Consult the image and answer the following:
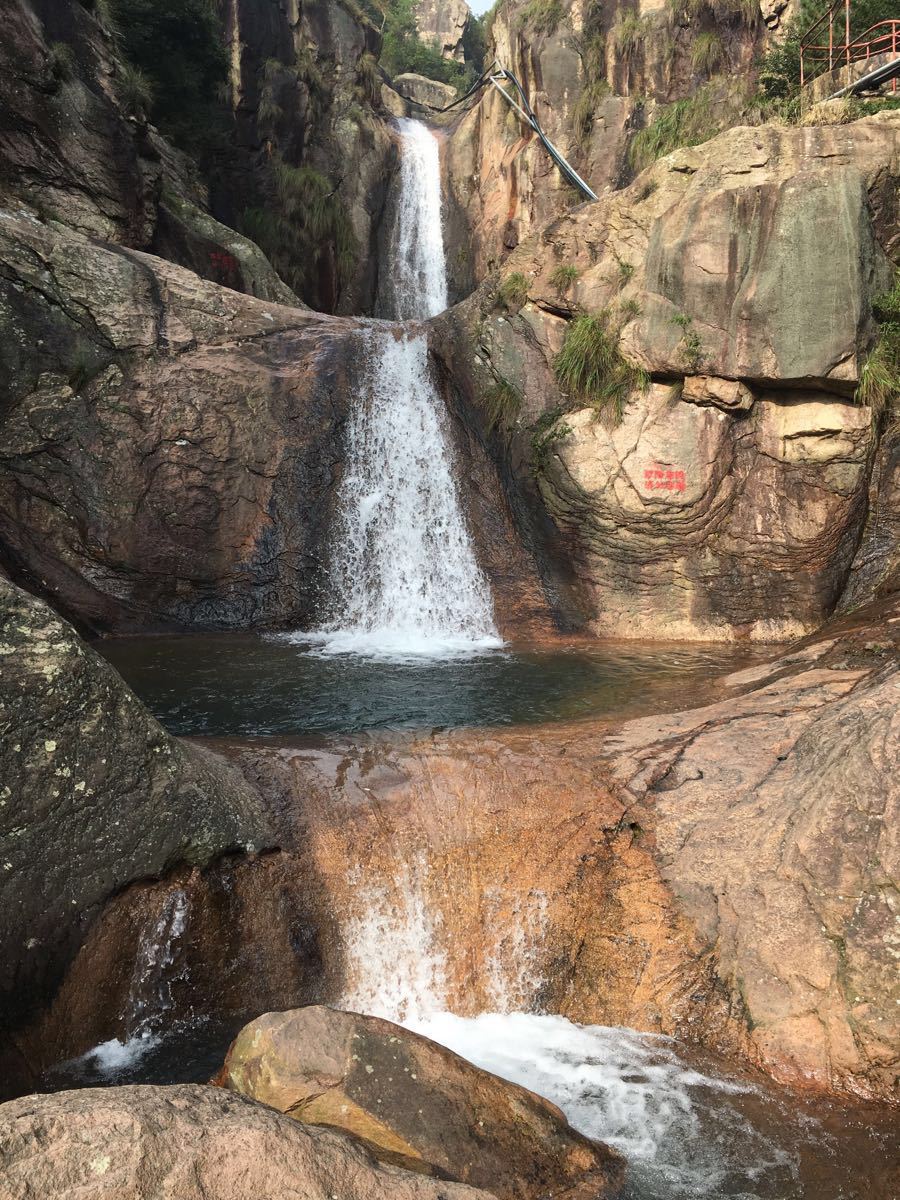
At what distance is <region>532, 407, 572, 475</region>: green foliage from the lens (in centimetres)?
1042

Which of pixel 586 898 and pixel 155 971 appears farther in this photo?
pixel 586 898

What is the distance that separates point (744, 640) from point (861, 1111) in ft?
21.6

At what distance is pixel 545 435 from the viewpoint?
1052 cm

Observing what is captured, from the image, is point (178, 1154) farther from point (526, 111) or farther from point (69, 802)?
point (526, 111)

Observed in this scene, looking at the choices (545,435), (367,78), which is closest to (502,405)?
(545,435)

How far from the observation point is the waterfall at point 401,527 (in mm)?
10578

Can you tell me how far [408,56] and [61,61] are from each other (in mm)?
27901

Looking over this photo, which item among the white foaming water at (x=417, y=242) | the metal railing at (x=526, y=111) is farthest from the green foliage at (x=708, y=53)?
the white foaming water at (x=417, y=242)

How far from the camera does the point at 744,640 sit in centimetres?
980

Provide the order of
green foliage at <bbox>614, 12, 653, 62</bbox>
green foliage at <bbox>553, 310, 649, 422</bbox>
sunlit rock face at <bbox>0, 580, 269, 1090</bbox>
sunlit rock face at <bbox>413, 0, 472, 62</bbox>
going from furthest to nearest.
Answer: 1. sunlit rock face at <bbox>413, 0, 472, 62</bbox>
2. green foliage at <bbox>614, 12, 653, 62</bbox>
3. green foliage at <bbox>553, 310, 649, 422</bbox>
4. sunlit rock face at <bbox>0, 580, 269, 1090</bbox>

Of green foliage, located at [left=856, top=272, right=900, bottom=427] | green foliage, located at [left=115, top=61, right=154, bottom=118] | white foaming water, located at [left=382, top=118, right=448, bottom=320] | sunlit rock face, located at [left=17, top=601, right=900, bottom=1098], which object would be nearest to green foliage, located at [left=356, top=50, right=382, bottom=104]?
white foaming water, located at [left=382, top=118, right=448, bottom=320]

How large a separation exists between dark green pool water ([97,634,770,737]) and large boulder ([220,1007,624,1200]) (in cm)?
308

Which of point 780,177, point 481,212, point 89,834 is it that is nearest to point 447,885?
point 89,834

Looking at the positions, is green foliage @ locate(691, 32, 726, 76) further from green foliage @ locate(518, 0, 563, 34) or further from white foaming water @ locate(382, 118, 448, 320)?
white foaming water @ locate(382, 118, 448, 320)
